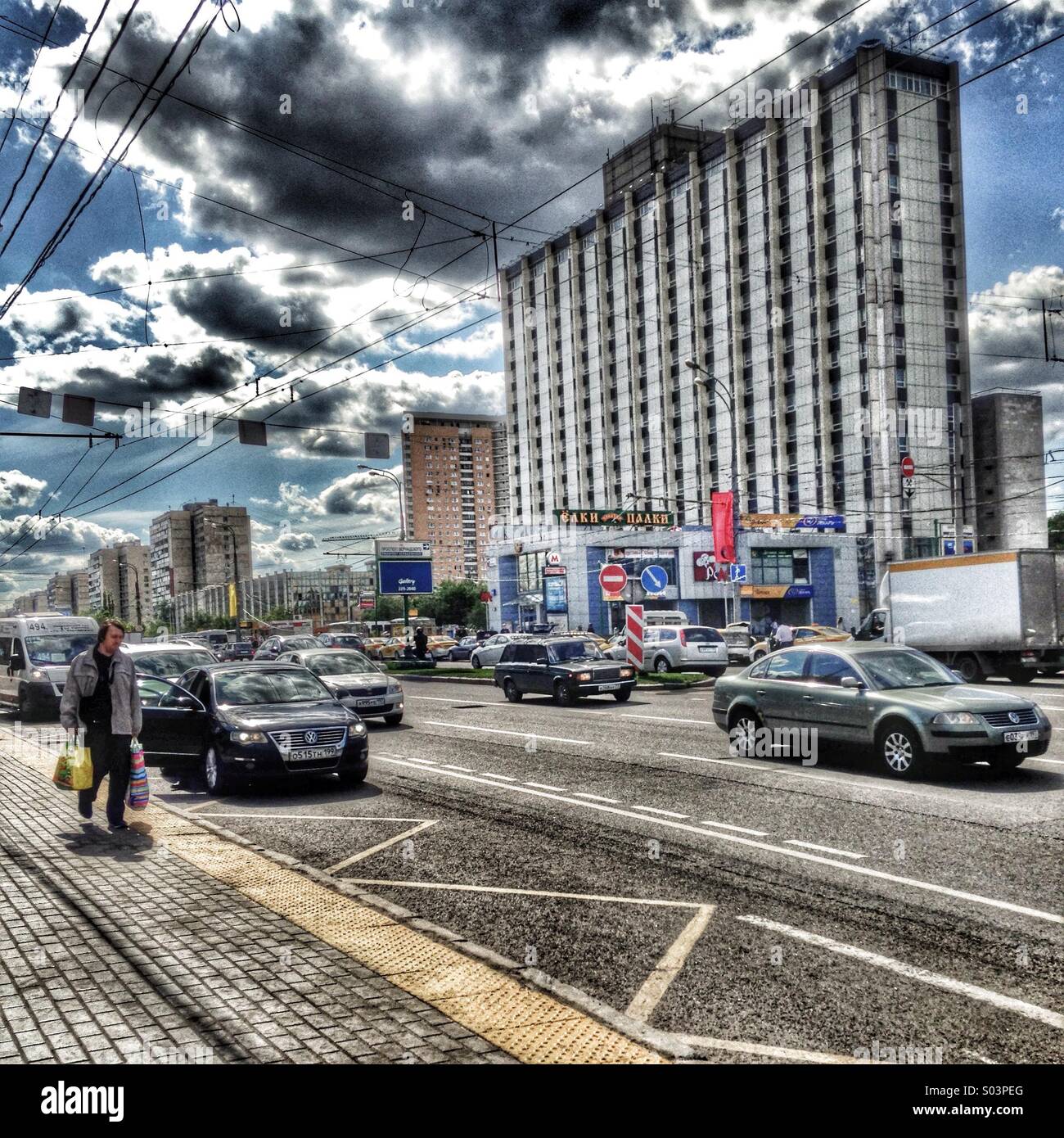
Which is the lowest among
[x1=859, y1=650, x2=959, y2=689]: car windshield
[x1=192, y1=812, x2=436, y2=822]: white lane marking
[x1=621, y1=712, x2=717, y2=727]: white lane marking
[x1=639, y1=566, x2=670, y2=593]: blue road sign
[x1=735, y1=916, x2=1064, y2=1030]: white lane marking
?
[x1=621, y1=712, x2=717, y2=727]: white lane marking

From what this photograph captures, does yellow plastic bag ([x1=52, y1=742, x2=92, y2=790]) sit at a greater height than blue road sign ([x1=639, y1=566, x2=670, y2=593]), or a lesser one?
lesser

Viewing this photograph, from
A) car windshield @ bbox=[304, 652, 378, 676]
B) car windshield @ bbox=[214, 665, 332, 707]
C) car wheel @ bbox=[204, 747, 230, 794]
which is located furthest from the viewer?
car windshield @ bbox=[304, 652, 378, 676]

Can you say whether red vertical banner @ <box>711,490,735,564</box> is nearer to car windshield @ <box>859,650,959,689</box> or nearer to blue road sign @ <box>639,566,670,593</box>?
blue road sign @ <box>639,566,670,593</box>

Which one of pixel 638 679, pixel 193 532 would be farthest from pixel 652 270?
pixel 193 532

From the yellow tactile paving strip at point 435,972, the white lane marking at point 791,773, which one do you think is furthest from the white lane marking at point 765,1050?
the white lane marking at point 791,773

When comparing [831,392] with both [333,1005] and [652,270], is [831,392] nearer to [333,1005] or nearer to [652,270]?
[652,270]

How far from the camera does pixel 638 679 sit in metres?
27.4

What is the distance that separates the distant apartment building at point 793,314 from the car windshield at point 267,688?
5100cm

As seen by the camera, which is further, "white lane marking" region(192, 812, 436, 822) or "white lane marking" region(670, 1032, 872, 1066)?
"white lane marking" region(192, 812, 436, 822)

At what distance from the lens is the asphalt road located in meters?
4.50

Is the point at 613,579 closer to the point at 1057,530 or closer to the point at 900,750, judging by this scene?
the point at 900,750

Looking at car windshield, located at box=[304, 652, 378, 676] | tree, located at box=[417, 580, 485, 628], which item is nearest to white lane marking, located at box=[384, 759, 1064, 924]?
car windshield, located at box=[304, 652, 378, 676]

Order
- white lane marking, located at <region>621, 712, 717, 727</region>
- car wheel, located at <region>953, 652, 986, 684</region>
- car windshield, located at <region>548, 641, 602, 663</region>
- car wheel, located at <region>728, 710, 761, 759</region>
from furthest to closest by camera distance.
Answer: car wheel, located at <region>953, 652, 986, 684</region> → car windshield, located at <region>548, 641, 602, 663</region> → white lane marking, located at <region>621, 712, 717, 727</region> → car wheel, located at <region>728, 710, 761, 759</region>
